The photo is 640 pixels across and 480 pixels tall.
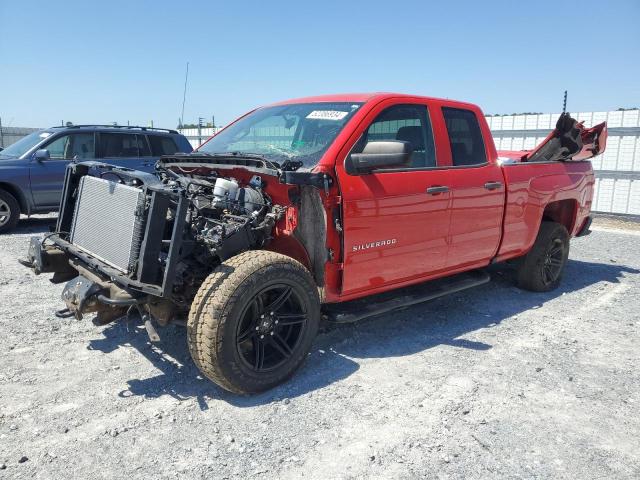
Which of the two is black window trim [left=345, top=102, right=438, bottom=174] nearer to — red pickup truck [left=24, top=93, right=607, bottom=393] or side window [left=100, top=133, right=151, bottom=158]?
red pickup truck [left=24, top=93, right=607, bottom=393]

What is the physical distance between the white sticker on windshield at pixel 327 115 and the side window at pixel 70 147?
261 inches

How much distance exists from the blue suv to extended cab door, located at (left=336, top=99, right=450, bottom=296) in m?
6.14

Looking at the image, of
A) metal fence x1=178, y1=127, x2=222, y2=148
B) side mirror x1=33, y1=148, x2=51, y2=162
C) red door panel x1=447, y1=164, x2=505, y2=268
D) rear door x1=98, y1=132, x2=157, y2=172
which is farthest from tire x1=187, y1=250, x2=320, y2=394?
metal fence x1=178, y1=127, x2=222, y2=148

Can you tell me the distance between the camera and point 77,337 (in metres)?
4.14

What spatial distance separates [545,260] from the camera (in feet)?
18.8

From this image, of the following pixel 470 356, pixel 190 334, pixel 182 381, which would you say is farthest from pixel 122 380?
pixel 470 356

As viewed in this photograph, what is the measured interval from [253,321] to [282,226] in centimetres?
71

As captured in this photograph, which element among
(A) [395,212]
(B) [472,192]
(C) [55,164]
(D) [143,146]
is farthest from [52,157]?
(B) [472,192]

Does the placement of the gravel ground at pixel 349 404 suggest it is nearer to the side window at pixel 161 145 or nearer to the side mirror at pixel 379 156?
the side mirror at pixel 379 156

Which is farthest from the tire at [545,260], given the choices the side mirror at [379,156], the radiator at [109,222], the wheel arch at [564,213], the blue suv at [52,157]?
the blue suv at [52,157]

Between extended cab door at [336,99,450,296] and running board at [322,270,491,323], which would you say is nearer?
extended cab door at [336,99,450,296]

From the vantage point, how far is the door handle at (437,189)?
4.11m

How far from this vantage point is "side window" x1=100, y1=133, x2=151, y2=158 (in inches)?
372

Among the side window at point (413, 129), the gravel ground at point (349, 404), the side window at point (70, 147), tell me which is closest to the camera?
the gravel ground at point (349, 404)
